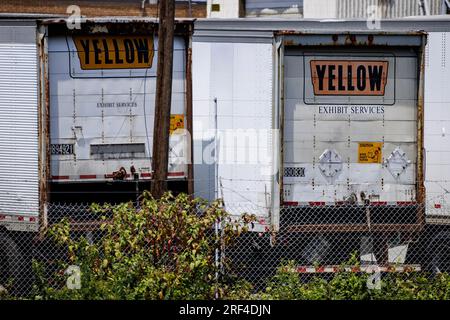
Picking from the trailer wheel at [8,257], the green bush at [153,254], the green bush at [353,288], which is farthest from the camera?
the trailer wheel at [8,257]

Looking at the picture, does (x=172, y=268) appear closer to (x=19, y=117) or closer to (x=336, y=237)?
(x=336, y=237)

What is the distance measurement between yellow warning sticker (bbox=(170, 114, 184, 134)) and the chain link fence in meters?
1.56

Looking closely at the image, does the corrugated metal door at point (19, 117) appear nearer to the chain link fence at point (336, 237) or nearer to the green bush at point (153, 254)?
the chain link fence at point (336, 237)

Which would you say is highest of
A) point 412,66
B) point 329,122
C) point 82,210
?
point 412,66

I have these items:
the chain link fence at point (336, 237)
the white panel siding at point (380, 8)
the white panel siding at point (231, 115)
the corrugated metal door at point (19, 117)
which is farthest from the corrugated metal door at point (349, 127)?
the white panel siding at point (380, 8)

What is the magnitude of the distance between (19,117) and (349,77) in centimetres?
509

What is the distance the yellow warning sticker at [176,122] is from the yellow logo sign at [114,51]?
0.92m

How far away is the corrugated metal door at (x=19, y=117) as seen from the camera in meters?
13.3

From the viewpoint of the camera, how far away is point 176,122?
1388cm

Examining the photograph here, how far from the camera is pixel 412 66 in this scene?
13.4 m

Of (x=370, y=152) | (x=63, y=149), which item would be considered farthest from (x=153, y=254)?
(x=370, y=152)
